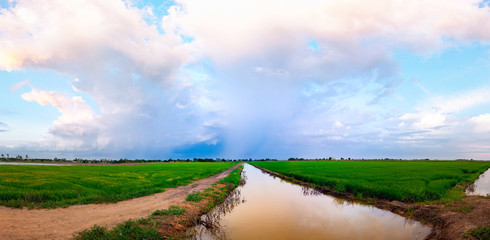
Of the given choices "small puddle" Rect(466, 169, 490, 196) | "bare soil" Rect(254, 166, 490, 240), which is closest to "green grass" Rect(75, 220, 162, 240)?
"bare soil" Rect(254, 166, 490, 240)

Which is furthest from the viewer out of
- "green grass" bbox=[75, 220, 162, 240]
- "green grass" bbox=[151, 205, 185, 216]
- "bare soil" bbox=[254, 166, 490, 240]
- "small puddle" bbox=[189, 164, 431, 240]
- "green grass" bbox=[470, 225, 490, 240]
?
"green grass" bbox=[151, 205, 185, 216]

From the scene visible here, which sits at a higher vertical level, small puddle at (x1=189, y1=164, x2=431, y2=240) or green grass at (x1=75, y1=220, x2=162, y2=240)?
green grass at (x1=75, y1=220, x2=162, y2=240)

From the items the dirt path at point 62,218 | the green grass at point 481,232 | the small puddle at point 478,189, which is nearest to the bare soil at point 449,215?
the green grass at point 481,232

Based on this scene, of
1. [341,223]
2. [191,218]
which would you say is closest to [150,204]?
[191,218]

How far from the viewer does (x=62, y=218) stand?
9.44 meters

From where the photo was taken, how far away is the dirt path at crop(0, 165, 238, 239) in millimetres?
7574

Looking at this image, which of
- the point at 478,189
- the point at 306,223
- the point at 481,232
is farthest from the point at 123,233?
the point at 478,189

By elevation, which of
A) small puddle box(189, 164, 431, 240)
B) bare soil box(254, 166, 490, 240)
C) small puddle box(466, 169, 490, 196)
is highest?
bare soil box(254, 166, 490, 240)

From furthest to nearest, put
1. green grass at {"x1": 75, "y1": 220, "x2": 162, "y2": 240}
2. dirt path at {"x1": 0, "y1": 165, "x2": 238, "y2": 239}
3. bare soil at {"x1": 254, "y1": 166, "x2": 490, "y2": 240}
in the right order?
bare soil at {"x1": 254, "y1": 166, "x2": 490, "y2": 240}
dirt path at {"x1": 0, "y1": 165, "x2": 238, "y2": 239}
green grass at {"x1": 75, "y1": 220, "x2": 162, "y2": 240}

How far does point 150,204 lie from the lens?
12867 mm

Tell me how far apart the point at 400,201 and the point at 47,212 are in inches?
799

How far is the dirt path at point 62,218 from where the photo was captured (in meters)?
7.57

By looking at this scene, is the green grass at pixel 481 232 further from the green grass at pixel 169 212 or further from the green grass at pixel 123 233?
the green grass at pixel 169 212

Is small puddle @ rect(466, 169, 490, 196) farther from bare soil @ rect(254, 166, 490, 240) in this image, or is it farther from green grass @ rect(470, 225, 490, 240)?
green grass @ rect(470, 225, 490, 240)
